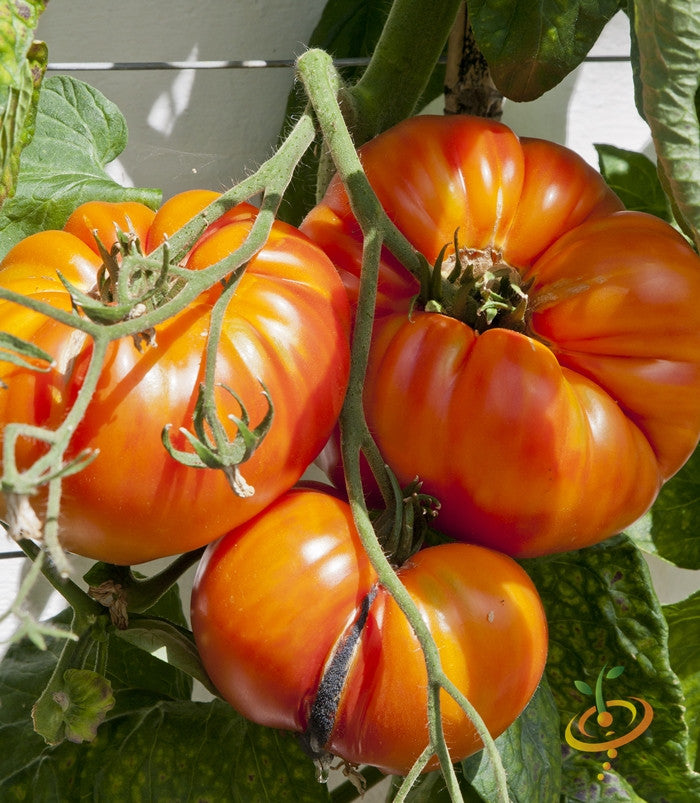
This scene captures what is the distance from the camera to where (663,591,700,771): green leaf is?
84cm

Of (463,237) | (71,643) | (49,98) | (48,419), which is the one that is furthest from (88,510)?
(49,98)

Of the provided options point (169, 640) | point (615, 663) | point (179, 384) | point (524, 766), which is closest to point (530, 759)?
point (524, 766)

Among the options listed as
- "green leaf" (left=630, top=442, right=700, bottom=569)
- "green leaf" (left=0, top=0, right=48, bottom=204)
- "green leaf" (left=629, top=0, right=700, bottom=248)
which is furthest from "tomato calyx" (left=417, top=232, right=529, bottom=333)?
"green leaf" (left=630, top=442, right=700, bottom=569)

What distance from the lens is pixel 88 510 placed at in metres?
0.43

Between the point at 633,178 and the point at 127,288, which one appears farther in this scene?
the point at 633,178

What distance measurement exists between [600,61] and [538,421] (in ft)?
1.54

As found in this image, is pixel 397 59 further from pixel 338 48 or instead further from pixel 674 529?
pixel 674 529

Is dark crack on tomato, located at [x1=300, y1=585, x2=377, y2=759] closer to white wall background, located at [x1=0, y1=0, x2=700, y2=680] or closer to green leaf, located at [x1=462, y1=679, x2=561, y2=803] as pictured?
green leaf, located at [x1=462, y1=679, x2=561, y2=803]

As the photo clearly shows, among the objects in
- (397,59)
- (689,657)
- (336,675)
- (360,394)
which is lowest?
Result: (689,657)

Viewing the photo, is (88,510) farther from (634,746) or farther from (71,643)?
(634,746)

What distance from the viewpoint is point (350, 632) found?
0.47 metres

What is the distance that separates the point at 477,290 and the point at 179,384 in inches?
8.1

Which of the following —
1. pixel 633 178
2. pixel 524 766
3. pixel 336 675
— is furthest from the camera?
pixel 633 178

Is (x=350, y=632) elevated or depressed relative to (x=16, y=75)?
depressed
